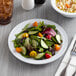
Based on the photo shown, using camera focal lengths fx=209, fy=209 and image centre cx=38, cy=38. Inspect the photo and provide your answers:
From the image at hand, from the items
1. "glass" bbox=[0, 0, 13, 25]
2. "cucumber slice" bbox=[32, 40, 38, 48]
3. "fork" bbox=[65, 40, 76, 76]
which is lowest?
"fork" bbox=[65, 40, 76, 76]

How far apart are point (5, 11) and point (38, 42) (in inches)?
14.2

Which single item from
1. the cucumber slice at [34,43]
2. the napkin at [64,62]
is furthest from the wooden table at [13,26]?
the cucumber slice at [34,43]

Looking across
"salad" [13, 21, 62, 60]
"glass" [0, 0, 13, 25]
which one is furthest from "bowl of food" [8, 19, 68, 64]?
"glass" [0, 0, 13, 25]

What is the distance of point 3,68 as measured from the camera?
130 centimetres

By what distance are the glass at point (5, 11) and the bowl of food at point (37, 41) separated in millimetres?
126

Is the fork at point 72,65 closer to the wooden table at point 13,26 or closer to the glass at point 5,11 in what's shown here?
the wooden table at point 13,26

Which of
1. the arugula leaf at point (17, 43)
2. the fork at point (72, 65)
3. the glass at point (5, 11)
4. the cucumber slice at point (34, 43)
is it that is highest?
the glass at point (5, 11)

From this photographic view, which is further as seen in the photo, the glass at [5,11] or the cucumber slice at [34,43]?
the glass at [5,11]

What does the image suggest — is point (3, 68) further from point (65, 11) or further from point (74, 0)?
point (74, 0)

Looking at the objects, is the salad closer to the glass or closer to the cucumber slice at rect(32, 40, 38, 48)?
the cucumber slice at rect(32, 40, 38, 48)

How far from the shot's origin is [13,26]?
61.6 inches

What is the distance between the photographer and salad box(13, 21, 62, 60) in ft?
4.24

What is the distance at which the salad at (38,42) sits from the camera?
1293 millimetres

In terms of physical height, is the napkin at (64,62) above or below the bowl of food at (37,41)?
below
